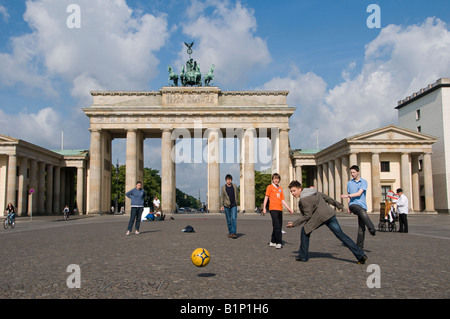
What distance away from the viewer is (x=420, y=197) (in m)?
59.8

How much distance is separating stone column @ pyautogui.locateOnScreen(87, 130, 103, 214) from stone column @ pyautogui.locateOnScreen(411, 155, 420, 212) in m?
42.5

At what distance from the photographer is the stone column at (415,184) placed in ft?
180

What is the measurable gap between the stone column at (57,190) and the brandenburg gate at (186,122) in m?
8.97

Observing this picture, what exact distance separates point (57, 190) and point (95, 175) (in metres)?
10.8

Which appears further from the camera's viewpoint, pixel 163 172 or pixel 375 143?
pixel 163 172

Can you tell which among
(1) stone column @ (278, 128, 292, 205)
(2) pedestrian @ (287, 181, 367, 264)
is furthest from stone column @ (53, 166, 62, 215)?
(2) pedestrian @ (287, 181, 367, 264)

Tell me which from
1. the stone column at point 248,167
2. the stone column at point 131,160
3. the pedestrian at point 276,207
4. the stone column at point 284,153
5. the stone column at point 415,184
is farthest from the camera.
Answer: the stone column at point 284,153

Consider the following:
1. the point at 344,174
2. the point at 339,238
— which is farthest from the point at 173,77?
the point at 339,238

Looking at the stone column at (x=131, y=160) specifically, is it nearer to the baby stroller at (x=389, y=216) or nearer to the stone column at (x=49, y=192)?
the stone column at (x=49, y=192)

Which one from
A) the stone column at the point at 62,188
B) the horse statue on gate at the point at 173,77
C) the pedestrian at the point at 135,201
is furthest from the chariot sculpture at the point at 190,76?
the pedestrian at the point at 135,201
